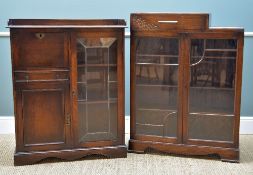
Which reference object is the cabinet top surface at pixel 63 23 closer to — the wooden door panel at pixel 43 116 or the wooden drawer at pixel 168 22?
the wooden drawer at pixel 168 22

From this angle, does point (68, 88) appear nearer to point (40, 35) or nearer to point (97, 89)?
point (97, 89)

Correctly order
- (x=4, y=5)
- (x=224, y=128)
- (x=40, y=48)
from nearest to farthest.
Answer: (x=40, y=48)
(x=224, y=128)
(x=4, y=5)

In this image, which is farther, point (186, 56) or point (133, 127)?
point (133, 127)

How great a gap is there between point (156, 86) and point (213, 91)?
0.35m

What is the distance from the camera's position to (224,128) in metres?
2.44

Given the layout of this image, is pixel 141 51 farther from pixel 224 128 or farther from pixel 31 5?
pixel 31 5

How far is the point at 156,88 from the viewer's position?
2506 mm

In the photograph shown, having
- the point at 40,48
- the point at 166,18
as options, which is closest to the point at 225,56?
the point at 166,18

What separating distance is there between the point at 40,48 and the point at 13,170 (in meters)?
0.71

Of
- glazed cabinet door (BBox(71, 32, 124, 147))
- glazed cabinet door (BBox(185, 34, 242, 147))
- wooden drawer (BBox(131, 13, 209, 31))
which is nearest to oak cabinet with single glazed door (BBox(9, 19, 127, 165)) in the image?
glazed cabinet door (BBox(71, 32, 124, 147))

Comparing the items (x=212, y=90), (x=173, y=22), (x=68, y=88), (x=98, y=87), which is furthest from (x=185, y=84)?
(x=68, y=88)

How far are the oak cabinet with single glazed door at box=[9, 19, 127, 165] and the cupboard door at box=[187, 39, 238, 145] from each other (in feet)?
1.42

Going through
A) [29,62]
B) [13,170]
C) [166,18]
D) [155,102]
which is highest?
[166,18]

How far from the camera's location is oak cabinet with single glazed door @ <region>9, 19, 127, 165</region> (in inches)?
90.0
